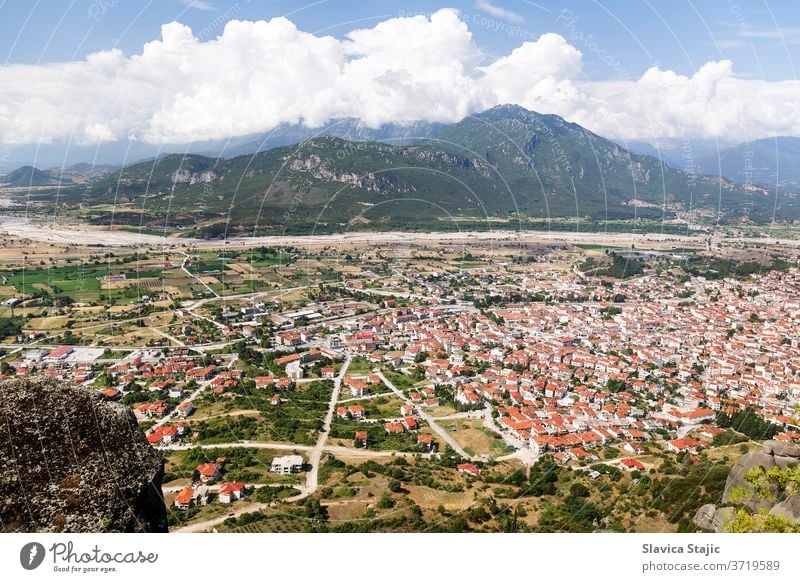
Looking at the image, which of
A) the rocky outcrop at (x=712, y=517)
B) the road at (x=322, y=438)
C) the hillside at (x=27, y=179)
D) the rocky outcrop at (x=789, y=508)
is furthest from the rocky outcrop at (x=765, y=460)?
the hillside at (x=27, y=179)

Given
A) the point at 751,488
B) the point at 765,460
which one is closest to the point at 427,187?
the point at 765,460

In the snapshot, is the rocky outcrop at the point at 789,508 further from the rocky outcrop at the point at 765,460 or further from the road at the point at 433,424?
the road at the point at 433,424

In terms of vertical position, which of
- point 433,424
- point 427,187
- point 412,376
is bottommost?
point 433,424

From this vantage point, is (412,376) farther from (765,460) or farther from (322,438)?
(765,460)

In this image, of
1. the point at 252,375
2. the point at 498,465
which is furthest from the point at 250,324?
the point at 498,465

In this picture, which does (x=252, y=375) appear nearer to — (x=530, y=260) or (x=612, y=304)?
(x=612, y=304)

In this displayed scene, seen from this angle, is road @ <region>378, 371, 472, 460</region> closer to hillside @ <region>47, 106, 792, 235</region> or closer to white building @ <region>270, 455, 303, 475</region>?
white building @ <region>270, 455, 303, 475</region>
